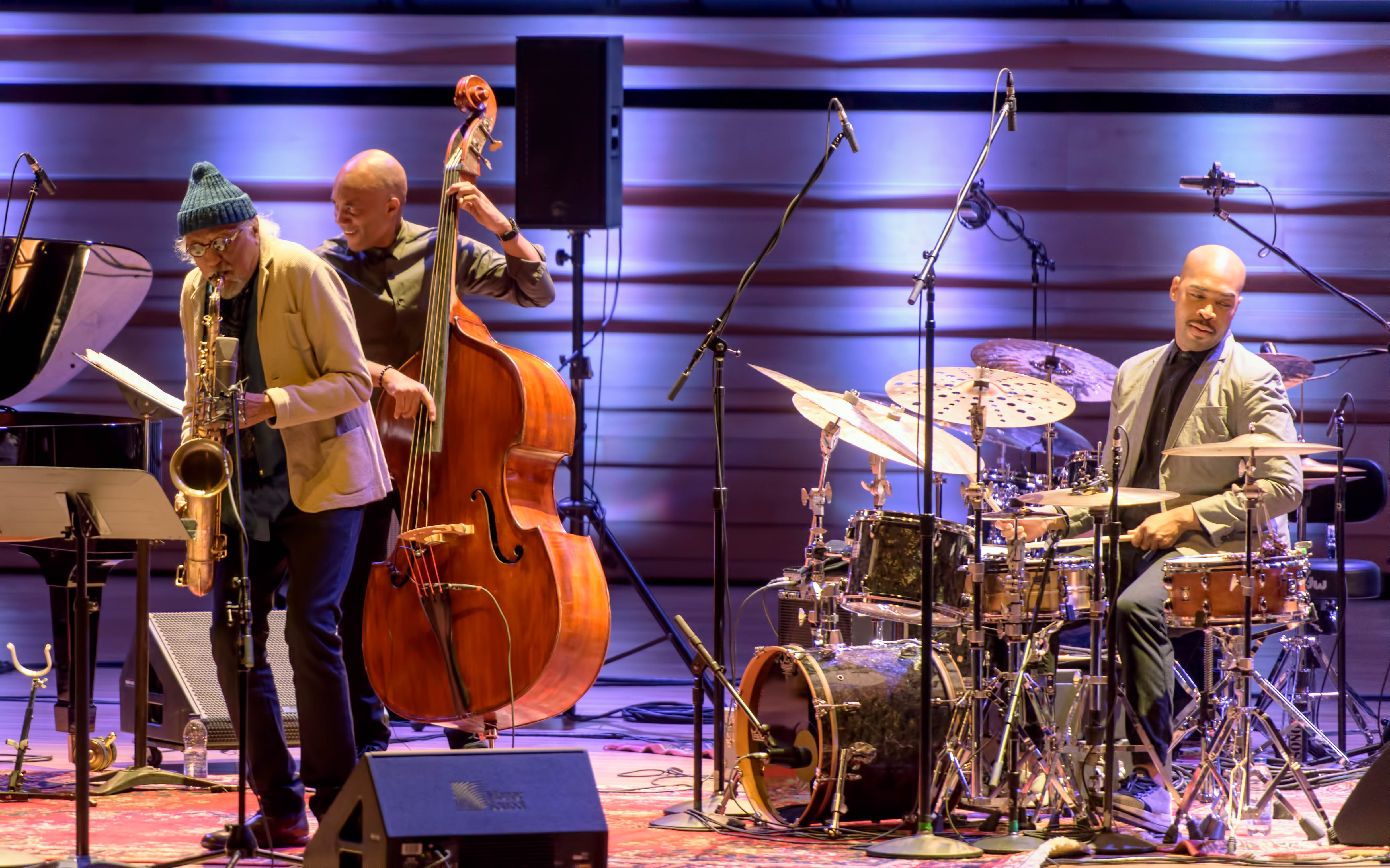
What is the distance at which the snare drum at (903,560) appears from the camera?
143 inches

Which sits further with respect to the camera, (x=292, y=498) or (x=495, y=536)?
(x=495, y=536)

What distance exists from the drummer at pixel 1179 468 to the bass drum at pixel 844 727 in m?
0.51

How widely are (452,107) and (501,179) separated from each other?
1.63ft

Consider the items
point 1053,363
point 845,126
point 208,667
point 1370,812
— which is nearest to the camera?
point 1370,812

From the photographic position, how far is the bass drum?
3.56 m

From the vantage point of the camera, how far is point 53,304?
4629 millimetres

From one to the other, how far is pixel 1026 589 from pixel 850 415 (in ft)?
2.07

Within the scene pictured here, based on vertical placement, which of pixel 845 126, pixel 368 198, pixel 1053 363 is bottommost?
pixel 1053 363

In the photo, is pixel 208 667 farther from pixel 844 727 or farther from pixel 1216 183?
pixel 1216 183

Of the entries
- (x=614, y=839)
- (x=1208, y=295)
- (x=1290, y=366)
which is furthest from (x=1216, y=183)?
(x=614, y=839)

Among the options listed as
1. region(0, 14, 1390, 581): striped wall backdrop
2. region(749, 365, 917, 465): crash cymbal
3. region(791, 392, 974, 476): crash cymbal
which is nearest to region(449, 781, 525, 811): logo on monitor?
region(749, 365, 917, 465): crash cymbal

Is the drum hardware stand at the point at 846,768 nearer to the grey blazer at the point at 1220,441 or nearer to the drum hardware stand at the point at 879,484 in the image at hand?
the drum hardware stand at the point at 879,484

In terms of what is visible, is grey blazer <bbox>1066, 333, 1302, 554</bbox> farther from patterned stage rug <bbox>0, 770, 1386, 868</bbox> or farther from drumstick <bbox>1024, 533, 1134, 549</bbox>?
patterned stage rug <bbox>0, 770, 1386, 868</bbox>

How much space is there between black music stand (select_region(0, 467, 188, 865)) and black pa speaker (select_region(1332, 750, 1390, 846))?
272cm
